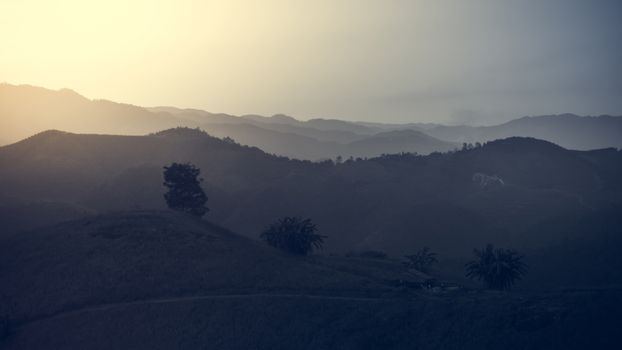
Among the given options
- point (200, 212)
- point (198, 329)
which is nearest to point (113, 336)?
point (198, 329)

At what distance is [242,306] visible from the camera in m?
59.7

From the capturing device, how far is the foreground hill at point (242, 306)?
53375mm

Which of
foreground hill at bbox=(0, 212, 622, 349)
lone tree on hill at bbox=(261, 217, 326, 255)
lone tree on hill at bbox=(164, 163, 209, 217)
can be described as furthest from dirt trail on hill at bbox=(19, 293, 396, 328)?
lone tree on hill at bbox=(164, 163, 209, 217)

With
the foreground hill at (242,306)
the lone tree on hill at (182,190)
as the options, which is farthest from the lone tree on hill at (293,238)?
the lone tree on hill at (182,190)

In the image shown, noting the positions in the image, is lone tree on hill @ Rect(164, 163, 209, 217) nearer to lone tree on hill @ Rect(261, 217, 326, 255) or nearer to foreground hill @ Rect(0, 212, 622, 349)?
lone tree on hill @ Rect(261, 217, 326, 255)

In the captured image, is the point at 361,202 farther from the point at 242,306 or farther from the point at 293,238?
the point at 242,306

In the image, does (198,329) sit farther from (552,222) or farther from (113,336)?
(552,222)

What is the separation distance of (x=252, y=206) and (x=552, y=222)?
3342 inches

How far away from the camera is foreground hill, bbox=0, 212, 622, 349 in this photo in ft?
175

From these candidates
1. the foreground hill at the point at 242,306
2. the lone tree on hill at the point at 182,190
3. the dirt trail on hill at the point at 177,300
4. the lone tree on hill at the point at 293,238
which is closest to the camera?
the foreground hill at the point at 242,306

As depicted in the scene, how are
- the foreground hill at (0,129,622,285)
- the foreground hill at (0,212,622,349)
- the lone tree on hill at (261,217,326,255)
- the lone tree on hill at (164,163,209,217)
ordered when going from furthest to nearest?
the foreground hill at (0,129,622,285) → the lone tree on hill at (164,163,209,217) → the lone tree on hill at (261,217,326,255) → the foreground hill at (0,212,622,349)

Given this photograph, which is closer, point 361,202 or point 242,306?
point 242,306

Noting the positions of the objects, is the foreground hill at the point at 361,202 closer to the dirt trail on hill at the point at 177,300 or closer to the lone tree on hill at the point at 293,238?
the lone tree on hill at the point at 293,238

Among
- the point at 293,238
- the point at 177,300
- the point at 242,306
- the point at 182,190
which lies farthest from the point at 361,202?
the point at 177,300
